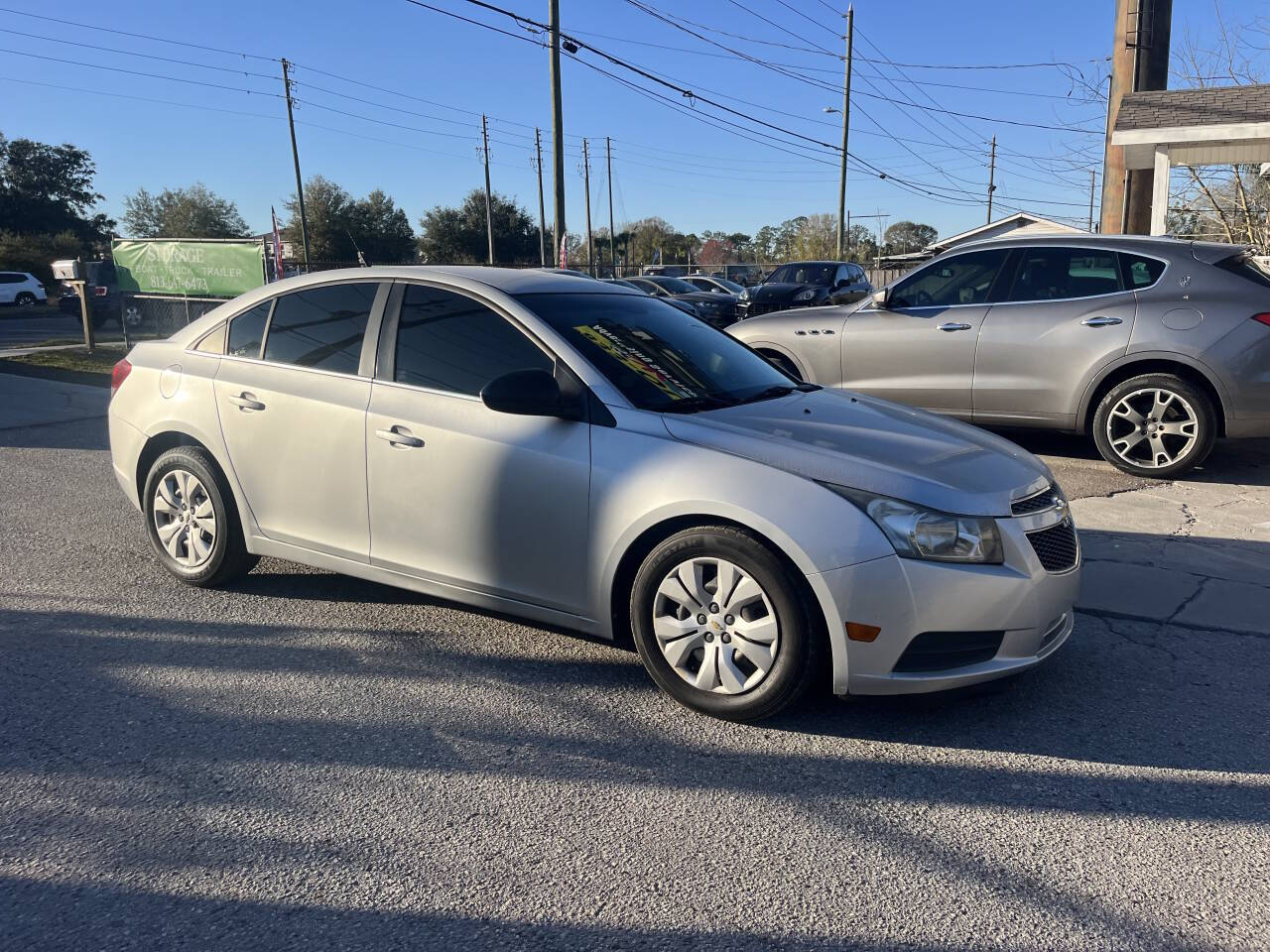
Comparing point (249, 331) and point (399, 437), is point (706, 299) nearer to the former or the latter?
point (249, 331)

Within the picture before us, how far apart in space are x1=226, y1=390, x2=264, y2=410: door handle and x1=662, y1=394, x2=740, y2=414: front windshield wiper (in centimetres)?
207

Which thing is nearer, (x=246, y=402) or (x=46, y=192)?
(x=246, y=402)

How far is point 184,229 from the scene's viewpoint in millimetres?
68250

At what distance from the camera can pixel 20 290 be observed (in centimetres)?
3978

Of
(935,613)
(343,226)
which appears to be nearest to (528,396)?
(935,613)

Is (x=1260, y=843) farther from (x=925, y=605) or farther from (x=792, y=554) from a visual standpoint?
(x=792, y=554)

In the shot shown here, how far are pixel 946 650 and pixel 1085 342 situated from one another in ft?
16.0

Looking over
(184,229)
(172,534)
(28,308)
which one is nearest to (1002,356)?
(172,534)

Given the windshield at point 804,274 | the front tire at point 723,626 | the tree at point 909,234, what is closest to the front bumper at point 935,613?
the front tire at point 723,626

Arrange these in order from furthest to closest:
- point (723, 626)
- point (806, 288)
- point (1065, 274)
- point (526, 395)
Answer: point (806, 288) → point (1065, 274) → point (526, 395) → point (723, 626)

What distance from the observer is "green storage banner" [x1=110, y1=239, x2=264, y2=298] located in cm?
1577

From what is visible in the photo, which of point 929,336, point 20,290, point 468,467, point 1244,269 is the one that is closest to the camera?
point 468,467

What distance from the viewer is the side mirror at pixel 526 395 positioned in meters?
3.86

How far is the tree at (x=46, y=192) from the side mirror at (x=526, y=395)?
63.9 meters
